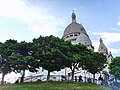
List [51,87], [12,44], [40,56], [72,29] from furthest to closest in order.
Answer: [72,29], [12,44], [40,56], [51,87]

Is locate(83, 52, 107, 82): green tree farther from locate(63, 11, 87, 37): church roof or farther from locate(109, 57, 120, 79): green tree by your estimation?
locate(63, 11, 87, 37): church roof

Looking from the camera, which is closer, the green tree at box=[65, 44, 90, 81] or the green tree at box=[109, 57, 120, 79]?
the green tree at box=[65, 44, 90, 81]

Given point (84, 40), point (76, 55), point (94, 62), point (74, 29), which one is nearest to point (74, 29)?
point (74, 29)

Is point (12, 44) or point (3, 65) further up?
point (12, 44)

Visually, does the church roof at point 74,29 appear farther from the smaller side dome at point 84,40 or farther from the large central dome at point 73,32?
the smaller side dome at point 84,40

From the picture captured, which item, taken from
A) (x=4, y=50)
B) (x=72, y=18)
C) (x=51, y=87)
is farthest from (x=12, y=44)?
(x=72, y=18)

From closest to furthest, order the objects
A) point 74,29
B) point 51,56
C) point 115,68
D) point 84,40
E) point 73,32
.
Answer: point 51,56, point 115,68, point 84,40, point 73,32, point 74,29

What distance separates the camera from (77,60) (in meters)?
33.8

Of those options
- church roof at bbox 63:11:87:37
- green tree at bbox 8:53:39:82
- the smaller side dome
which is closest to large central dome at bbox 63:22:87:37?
church roof at bbox 63:11:87:37

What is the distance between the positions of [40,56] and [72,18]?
37556mm

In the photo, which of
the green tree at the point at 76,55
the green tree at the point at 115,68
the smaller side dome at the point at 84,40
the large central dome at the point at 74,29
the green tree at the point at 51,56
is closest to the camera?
the green tree at the point at 51,56

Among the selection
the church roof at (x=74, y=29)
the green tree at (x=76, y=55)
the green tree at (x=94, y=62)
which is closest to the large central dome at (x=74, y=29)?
the church roof at (x=74, y=29)

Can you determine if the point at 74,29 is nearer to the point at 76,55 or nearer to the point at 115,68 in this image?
the point at 115,68

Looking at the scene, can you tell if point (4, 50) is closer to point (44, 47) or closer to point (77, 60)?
point (44, 47)
